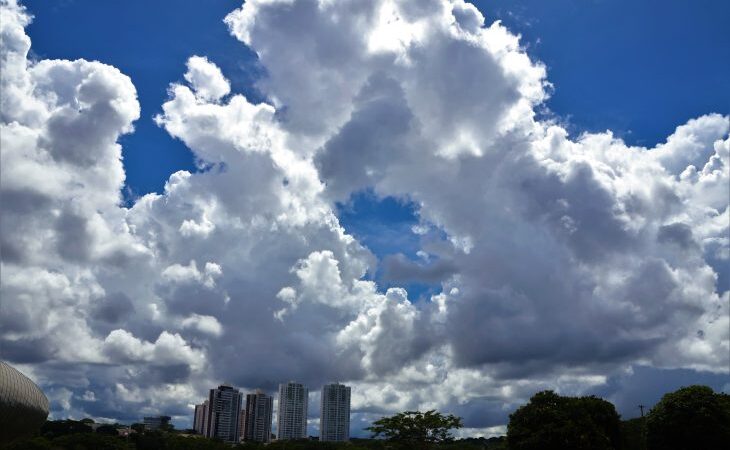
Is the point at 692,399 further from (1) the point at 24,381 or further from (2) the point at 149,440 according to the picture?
(2) the point at 149,440

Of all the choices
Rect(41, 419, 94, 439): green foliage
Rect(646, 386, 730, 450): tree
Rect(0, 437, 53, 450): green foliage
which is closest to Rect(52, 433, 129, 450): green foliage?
Result: Rect(0, 437, 53, 450): green foliage

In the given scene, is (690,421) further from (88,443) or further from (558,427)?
(88,443)

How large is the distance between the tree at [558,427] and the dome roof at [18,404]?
150 feet

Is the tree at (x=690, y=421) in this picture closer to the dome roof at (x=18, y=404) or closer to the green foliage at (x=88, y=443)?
the dome roof at (x=18, y=404)

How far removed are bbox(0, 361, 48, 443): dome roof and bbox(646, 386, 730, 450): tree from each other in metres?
65.9

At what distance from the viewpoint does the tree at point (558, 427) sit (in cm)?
6388

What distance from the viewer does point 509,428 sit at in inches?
2744

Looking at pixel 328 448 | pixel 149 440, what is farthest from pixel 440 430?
pixel 149 440

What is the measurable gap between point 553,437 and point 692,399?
2144 cm

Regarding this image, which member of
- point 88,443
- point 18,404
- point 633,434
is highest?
point 18,404

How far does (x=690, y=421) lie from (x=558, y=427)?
19420 mm

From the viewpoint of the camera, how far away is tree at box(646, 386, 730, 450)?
72250mm

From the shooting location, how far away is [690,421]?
73625 mm

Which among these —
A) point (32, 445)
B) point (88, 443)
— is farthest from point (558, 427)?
point (88, 443)
